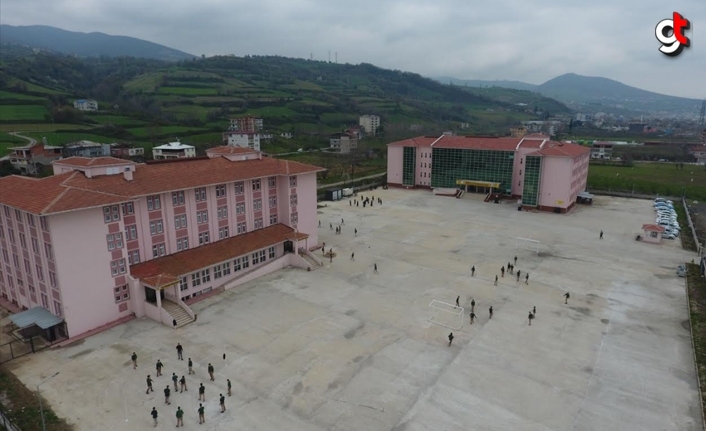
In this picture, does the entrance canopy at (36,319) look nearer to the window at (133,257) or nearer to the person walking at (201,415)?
the window at (133,257)

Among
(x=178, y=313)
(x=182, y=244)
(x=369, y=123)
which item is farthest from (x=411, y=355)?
(x=369, y=123)

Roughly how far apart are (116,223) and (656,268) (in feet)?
157

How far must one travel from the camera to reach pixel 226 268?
119 ft

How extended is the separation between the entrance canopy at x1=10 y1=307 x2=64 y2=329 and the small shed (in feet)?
189

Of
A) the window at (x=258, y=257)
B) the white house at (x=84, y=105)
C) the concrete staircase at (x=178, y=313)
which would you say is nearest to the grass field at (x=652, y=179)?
the window at (x=258, y=257)

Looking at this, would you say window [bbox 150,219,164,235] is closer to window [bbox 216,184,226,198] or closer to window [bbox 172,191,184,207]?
window [bbox 172,191,184,207]

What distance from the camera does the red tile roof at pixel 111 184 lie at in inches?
1067

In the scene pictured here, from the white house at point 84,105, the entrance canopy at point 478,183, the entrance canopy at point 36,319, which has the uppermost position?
the white house at point 84,105

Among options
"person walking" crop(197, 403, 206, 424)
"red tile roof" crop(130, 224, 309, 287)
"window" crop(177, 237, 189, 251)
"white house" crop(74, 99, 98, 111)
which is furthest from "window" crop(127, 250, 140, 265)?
"white house" crop(74, 99, 98, 111)

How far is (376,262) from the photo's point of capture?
42812 millimetres

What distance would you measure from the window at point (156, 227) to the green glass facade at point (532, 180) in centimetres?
5409

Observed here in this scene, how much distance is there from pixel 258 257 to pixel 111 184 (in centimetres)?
1343

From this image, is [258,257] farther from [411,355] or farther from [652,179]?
[652,179]

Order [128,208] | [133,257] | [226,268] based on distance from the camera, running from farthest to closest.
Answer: [226,268] → [133,257] → [128,208]
